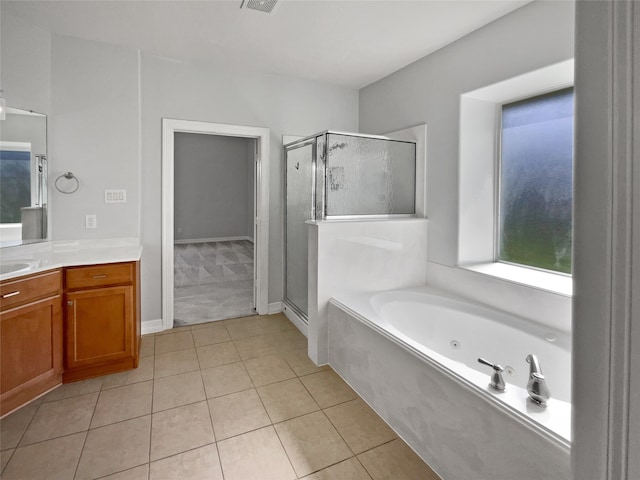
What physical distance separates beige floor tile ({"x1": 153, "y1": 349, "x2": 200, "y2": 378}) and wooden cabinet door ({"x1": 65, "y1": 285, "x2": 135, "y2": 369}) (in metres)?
0.25

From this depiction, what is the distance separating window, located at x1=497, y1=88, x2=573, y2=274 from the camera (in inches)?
93.9

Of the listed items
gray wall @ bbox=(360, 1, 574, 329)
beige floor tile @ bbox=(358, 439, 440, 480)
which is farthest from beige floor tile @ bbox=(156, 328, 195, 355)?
gray wall @ bbox=(360, 1, 574, 329)

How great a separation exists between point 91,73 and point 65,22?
389 mm

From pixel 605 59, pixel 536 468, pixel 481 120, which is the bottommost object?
pixel 536 468

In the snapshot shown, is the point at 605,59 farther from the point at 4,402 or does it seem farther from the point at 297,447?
the point at 4,402

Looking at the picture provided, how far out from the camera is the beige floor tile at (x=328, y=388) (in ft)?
7.38

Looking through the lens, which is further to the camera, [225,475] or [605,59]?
[225,475]

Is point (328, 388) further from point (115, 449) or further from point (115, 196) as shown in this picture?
point (115, 196)

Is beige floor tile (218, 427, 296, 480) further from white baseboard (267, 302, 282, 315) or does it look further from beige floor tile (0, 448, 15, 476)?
white baseboard (267, 302, 282, 315)

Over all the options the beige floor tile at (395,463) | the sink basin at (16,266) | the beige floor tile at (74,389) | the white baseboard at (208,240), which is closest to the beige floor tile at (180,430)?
the beige floor tile at (74,389)

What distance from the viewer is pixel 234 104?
3.51 m

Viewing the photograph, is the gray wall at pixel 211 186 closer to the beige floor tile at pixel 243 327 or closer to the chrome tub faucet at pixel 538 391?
the beige floor tile at pixel 243 327

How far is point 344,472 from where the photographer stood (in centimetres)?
167

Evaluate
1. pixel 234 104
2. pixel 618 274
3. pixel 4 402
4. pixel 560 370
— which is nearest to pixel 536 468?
pixel 560 370
